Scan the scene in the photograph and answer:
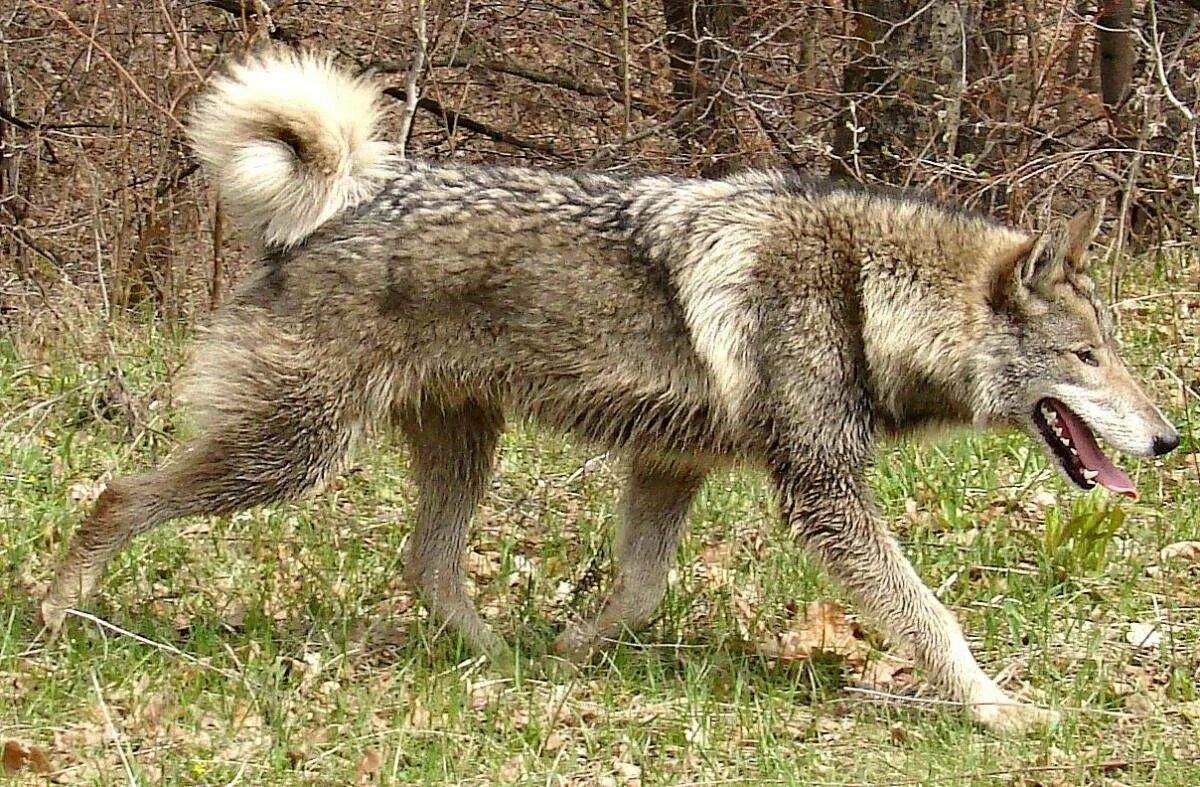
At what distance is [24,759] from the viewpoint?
395 centimetres

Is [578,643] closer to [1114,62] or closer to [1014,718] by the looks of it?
[1014,718]

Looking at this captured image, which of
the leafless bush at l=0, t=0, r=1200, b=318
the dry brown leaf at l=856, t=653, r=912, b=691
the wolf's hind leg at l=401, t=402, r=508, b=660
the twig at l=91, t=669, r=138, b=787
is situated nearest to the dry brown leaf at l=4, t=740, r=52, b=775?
the twig at l=91, t=669, r=138, b=787

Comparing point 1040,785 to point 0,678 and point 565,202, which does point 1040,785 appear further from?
point 0,678

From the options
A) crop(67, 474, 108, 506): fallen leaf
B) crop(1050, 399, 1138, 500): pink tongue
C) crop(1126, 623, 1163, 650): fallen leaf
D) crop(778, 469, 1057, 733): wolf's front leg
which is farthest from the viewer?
crop(67, 474, 108, 506): fallen leaf

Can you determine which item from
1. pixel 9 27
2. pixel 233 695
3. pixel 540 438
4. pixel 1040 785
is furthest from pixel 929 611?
pixel 9 27

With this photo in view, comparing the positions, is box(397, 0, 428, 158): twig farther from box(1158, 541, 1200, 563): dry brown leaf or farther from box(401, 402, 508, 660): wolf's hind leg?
box(1158, 541, 1200, 563): dry brown leaf

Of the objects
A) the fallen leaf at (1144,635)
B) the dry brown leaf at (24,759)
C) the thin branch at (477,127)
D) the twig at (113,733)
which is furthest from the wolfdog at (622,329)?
the thin branch at (477,127)

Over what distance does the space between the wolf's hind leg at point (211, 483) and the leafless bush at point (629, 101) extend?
3103mm

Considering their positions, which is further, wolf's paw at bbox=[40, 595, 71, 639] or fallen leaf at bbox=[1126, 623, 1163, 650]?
fallen leaf at bbox=[1126, 623, 1163, 650]

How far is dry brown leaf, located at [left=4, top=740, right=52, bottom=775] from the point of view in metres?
3.91

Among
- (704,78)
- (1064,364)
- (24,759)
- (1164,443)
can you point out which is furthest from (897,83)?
(24,759)

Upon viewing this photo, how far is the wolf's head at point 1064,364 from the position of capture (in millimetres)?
4809

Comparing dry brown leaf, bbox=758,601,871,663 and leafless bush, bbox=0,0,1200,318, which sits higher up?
leafless bush, bbox=0,0,1200,318

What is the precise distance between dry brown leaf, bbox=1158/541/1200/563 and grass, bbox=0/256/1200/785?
8 centimetres
